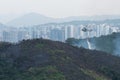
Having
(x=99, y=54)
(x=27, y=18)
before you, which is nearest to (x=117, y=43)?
(x=99, y=54)

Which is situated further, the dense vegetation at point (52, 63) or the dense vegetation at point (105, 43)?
the dense vegetation at point (105, 43)

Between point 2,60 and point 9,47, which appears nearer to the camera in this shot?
point 2,60

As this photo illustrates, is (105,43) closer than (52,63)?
No

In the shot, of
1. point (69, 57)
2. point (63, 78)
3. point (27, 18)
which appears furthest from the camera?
point (27, 18)

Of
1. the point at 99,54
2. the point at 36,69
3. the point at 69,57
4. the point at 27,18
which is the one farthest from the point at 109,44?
the point at 27,18

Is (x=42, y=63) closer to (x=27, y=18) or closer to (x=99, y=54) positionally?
(x=99, y=54)

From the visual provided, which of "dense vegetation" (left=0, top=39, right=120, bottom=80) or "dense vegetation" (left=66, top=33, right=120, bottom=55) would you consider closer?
"dense vegetation" (left=0, top=39, right=120, bottom=80)

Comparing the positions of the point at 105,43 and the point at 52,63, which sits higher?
the point at 52,63

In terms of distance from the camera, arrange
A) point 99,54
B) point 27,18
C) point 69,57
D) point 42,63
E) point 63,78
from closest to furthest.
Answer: point 63,78, point 42,63, point 69,57, point 99,54, point 27,18
